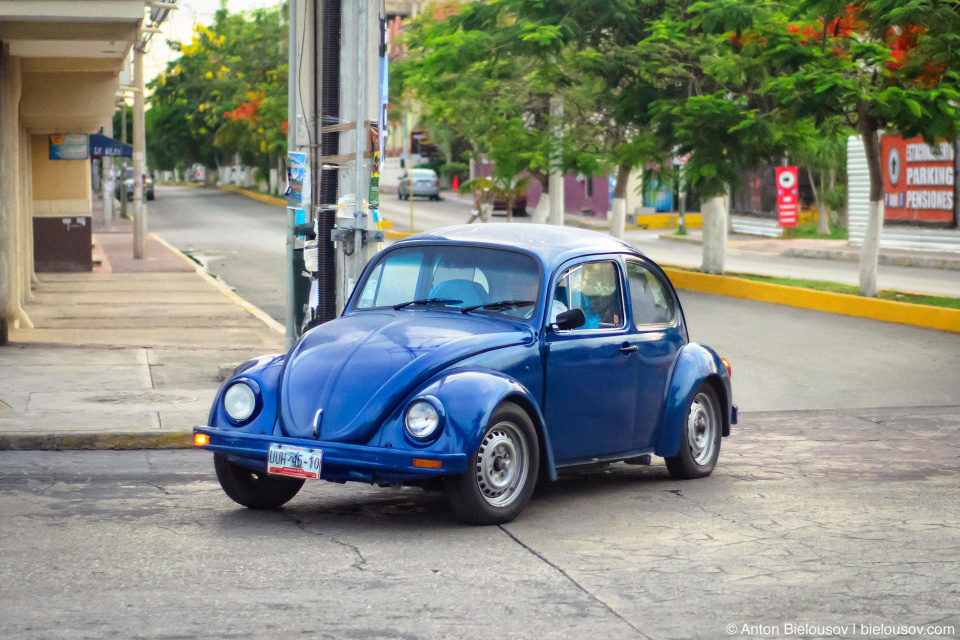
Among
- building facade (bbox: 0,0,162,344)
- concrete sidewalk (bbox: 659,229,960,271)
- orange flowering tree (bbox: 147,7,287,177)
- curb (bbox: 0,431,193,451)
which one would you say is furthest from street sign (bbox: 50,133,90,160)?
orange flowering tree (bbox: 147,7,287,177)

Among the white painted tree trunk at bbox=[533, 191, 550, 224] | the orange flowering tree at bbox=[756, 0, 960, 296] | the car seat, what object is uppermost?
the orange flowering tree at bbox=[756, 0, 960, 296]

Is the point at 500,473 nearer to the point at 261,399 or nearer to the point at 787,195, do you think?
the point at 261,399

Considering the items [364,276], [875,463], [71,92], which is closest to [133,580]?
[364,276]

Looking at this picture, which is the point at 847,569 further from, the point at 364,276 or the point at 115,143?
the point at 115,143

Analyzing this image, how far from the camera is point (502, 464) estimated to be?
6.84m

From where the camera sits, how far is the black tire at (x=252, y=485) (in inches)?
282

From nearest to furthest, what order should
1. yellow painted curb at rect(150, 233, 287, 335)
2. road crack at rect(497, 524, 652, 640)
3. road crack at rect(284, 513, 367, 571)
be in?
1. road crack at rect(497, 524, 652, 640)
2. road crack at rect(284, 513, 367, 571)
3. yellow painted curb at rect(150, 233, 287, 335)

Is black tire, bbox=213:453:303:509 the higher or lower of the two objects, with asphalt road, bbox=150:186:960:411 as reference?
higher

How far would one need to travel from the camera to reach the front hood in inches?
260

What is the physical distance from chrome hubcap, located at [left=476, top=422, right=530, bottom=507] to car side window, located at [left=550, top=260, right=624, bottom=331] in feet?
2.97

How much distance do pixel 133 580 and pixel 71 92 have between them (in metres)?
18.9

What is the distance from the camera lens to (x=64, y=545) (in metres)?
6.26

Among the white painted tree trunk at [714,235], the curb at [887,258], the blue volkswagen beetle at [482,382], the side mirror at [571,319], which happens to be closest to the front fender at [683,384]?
the blue volkswagen beetle at [482,382]

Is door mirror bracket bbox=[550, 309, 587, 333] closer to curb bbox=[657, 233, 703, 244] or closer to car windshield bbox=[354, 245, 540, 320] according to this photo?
car windshield bbox=[354, 245, 540, 320]
